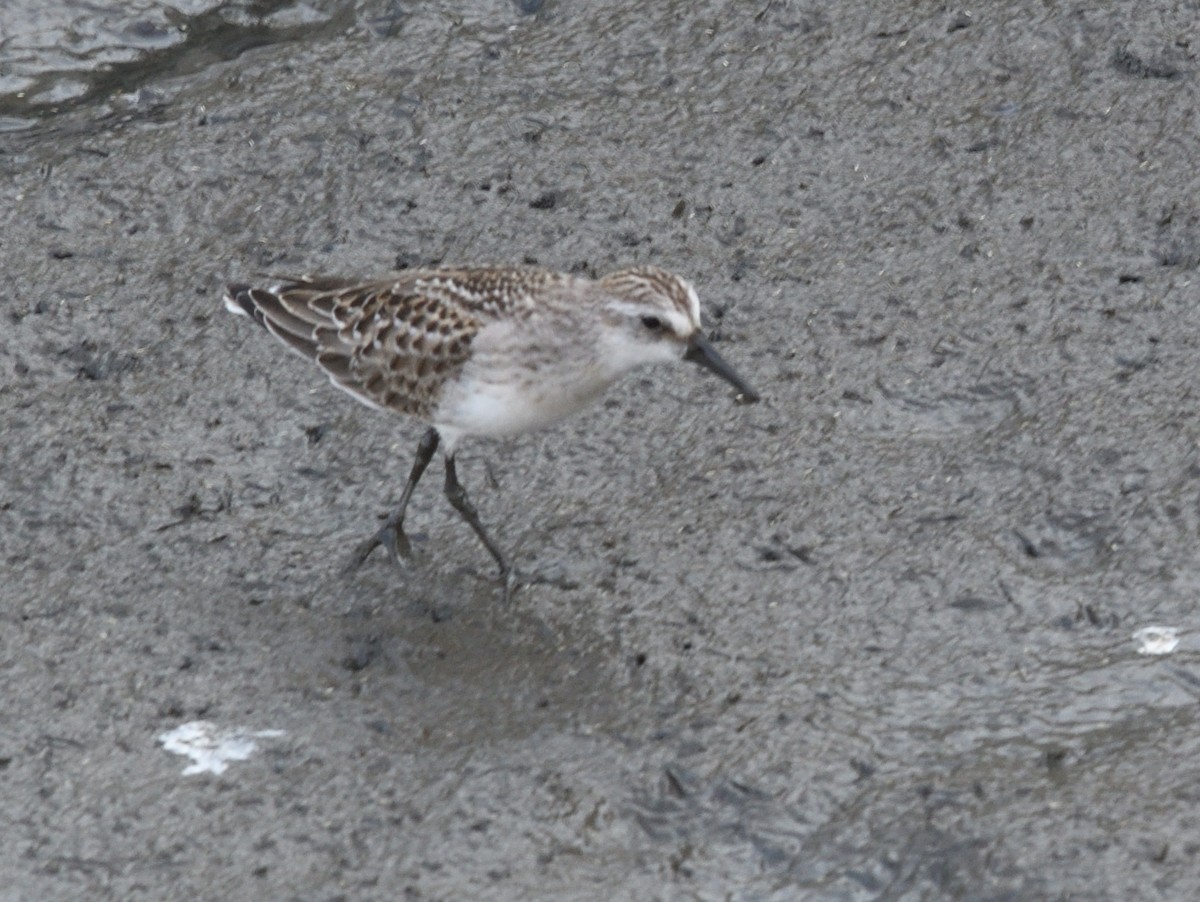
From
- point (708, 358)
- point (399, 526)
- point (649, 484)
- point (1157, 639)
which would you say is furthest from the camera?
point (649, 484)

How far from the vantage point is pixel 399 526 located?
6805 mm

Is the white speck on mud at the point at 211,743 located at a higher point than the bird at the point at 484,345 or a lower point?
lower

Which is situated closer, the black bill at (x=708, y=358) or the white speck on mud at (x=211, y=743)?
the white speck on mud at (x=211, y=743)

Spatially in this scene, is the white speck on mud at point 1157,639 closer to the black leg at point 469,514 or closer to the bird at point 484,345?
the bird at point 484,345

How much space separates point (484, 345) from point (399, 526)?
0.74m

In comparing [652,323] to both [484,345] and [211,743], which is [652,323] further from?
[211,743]

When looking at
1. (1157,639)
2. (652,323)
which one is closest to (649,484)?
(652,323)

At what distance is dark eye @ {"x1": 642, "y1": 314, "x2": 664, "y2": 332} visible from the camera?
6.45m

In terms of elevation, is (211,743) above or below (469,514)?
below

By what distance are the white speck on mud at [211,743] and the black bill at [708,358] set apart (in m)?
1.86

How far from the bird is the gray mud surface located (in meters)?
0.46

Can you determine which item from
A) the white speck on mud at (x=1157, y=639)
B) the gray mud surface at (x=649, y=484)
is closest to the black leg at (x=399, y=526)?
the gray mud surface at (x=649, y=484)

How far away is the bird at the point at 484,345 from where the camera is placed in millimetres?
6480

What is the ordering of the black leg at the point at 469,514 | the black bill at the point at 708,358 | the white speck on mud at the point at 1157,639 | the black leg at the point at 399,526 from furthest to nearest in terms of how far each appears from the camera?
the black leg at the point at 399,526 → the black leg at the point at 469,514 → the black bill at the point at 708,358 → the white speck on mud at the point at 1157,639
